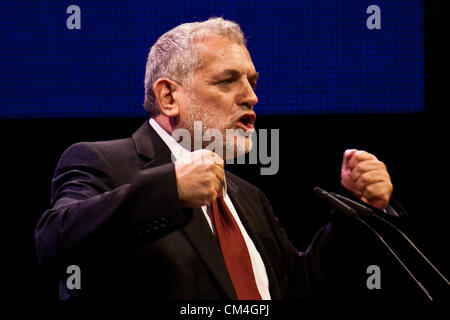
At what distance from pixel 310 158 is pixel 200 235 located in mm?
1130

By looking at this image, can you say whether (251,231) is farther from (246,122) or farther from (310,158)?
(310,158)

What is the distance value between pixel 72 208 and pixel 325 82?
1572 mm

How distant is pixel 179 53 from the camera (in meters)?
1.72

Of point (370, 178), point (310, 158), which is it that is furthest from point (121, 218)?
point (310, 158)

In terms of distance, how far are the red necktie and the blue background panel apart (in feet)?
3.08

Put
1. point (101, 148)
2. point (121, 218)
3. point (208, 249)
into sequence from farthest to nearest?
point (101, 148) → point (208, 249) → point (121, 218)

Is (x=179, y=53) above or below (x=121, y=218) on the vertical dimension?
above

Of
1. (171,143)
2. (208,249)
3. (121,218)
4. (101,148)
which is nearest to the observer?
(121,218)

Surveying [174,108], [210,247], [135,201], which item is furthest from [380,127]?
[135,201]

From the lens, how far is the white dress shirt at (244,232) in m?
1.54

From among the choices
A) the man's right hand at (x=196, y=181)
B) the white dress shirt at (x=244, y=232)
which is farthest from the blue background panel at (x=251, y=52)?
the man's right hand at (x=196, y=181)

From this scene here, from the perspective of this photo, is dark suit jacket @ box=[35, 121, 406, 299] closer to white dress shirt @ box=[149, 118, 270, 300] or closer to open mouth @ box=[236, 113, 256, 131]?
white dress shirt @ box=[149, 118, 270, 300]

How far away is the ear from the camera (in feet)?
5.63

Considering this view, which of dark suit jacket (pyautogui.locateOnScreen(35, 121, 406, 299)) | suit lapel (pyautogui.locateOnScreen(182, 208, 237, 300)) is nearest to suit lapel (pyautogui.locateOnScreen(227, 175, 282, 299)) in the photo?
dark suit jacket (pyautogui.locateOnScreen(35, 121, 406, 299))
